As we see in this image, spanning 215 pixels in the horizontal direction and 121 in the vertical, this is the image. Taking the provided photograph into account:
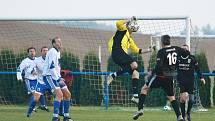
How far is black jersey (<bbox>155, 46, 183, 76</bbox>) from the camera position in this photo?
1722 centimetres

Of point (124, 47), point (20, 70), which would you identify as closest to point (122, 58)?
point (124, 47)

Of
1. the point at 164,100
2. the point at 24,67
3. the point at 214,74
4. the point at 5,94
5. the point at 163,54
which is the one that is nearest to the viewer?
the point at 163,54

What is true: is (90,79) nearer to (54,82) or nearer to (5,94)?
(5,94)

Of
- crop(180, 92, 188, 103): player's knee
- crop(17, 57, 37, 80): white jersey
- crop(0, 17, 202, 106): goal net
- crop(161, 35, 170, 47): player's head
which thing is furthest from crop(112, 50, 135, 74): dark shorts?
crop(0, 17, 202, 106): goal net

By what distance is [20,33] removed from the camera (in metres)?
28.2

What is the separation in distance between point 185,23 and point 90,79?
5412mm

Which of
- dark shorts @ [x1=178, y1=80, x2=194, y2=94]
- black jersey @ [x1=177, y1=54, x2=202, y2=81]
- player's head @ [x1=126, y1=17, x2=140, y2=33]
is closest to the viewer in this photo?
player's head @ [x1=126, y1=17, x2=140, y2=33]

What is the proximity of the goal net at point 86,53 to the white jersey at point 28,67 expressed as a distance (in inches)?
84.3

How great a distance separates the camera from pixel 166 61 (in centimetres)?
1734

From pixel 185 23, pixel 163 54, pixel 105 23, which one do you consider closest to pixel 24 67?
pixel 105 23

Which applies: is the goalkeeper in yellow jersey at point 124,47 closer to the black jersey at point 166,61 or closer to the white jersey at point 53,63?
the black jersey at point 166,61

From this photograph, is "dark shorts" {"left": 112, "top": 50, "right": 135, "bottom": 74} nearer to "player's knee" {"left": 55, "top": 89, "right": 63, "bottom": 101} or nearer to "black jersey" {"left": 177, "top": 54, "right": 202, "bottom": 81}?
"player's knee" {"left": 55, "top": 89, "right": 63, "bottom": 101}

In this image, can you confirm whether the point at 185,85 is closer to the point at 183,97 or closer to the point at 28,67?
the point at 183,97

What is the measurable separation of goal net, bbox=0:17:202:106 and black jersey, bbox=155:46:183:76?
24.8ft
